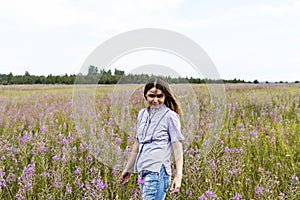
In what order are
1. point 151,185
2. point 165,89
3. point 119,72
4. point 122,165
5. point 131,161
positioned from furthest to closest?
point 122,165, point 119,72, point 131,161, point 165,89, point 151,185

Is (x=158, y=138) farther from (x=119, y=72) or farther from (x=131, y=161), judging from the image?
(x=119, y=72)

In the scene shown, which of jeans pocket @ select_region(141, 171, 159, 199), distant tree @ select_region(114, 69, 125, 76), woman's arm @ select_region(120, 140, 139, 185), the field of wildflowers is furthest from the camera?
the field of wildflowers

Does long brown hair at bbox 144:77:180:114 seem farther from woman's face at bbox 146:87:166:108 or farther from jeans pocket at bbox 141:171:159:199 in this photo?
jeans pocket at bbox 141:171:159:199

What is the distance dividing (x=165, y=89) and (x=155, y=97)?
0.10 meters

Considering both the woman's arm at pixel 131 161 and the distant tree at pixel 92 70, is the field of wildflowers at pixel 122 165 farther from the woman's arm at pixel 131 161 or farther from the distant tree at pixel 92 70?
the distant tree at pixel 92 70

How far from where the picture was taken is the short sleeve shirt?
9.16 ft

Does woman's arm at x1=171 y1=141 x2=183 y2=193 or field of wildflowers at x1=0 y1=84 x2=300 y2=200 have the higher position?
woman's arm at x1=171 y1=141 x2=183 y2=193

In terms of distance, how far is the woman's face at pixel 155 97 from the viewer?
2863 mm

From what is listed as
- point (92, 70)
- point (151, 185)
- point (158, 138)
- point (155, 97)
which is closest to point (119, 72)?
point (92, 70)

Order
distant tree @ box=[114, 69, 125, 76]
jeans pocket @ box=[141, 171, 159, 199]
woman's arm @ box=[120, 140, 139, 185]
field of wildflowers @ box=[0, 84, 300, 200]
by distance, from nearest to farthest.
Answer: jeans pocket @ box=[141, 171, 159, 199], woman's arm @ box=[120, 140, 139, 185], distant tree @ box=[114, 69, 125, 76], field of wildflowers @ box=[0, 84, 300, 200]

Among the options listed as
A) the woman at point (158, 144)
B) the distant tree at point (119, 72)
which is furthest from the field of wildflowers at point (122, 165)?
the woman at point (158, 144)

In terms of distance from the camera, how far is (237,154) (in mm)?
4711

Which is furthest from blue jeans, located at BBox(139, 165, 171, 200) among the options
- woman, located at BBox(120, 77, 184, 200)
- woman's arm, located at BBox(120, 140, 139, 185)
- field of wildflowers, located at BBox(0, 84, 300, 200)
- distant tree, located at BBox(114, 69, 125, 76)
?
distant tree, located at BBox(114, 69, 125, 76)

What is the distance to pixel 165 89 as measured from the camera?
9.48ft
